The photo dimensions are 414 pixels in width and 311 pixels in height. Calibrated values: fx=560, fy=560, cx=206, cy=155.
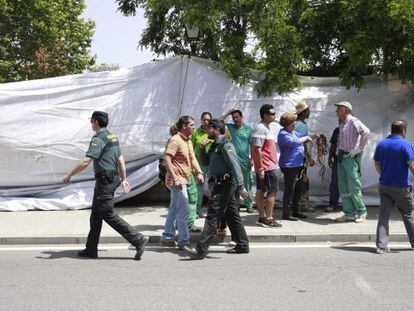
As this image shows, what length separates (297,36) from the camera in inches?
344

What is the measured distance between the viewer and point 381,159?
6.70 meters

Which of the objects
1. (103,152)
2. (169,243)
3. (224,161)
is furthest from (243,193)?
(103,152)

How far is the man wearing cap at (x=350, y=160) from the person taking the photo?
8156 millimetres

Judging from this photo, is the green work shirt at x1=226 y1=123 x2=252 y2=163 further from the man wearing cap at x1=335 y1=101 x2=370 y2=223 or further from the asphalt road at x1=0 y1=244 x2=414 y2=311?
the asphalt road at x1=0 y1=244 x2=414 y2=311

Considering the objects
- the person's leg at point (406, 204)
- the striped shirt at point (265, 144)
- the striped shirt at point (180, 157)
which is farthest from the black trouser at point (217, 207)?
the person's leg at point (406, 204)

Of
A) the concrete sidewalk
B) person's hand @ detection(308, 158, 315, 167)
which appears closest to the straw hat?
person's hand @ detection(308, 158, 315, 167)

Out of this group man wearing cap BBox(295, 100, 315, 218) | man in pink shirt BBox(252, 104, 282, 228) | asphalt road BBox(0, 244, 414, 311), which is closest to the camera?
asphalt road BBox(0, 244, 414, 311)

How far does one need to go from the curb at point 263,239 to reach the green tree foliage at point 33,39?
1421cm

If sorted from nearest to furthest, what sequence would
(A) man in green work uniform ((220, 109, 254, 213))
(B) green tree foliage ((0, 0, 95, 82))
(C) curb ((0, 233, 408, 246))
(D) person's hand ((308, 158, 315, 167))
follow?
(C) curb ((0, 233, 408, 246)) < (A) man in green work uniform ((220, 109, 254, 213)) < (D) person's hand ((308, 158, 315, 167)) < (B) green tree foliage ((0, 0, 95, 82))

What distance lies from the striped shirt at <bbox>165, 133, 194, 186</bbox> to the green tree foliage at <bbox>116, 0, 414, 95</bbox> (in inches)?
88.1

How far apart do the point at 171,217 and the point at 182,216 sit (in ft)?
0.68

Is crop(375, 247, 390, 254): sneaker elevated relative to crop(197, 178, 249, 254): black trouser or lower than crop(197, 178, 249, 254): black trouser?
lower

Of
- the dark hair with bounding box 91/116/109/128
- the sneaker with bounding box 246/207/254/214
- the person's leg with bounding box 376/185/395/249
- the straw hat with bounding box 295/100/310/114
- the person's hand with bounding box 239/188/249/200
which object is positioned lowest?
the sneaker with bounding box 246/207/254/214

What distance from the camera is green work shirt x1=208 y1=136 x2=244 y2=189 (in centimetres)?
644
